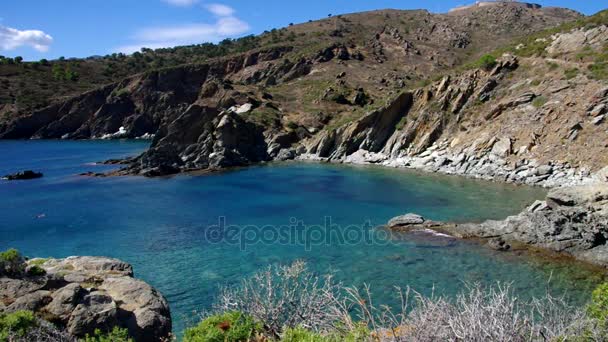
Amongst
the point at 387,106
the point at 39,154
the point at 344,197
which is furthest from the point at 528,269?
the point at 39,154

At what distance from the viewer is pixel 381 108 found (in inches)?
2635

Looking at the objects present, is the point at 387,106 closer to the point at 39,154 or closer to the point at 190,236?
the point at 190,236

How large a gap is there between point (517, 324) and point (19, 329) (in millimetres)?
11396

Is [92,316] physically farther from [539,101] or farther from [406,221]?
[539,101]

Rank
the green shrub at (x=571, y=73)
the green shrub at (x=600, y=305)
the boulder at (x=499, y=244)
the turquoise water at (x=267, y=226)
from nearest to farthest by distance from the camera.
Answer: the green shrub at (x=600, y=305), the turquoise water at (x=267, y=226), the boulder at (x=499, y=244), the green shrub at (x=571, y=73)

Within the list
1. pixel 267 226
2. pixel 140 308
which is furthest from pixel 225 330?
pixel 267 226

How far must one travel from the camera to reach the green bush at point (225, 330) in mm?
11844

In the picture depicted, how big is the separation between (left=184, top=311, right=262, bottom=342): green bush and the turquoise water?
7.42m

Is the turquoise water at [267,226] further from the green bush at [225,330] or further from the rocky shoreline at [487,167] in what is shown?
the green bush at [225,330]

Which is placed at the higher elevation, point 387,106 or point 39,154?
point 387,106

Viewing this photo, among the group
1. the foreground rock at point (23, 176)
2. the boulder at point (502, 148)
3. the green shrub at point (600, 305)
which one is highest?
the boulder at point (502, 148)

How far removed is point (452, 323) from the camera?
29.6ft

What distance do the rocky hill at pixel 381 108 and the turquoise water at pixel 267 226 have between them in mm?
5830

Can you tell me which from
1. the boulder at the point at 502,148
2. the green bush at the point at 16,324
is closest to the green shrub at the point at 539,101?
the boulder at the point at 502,148
